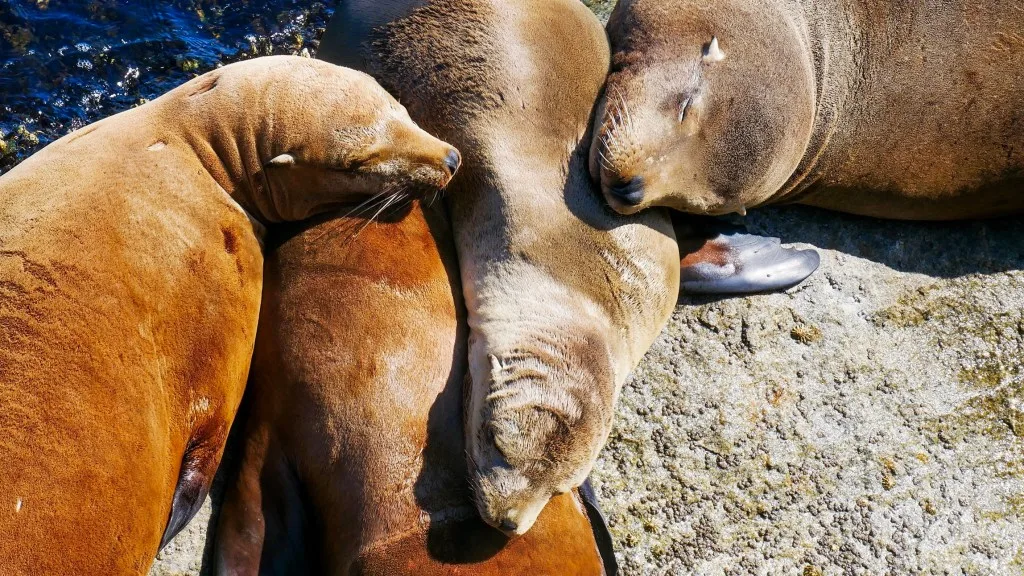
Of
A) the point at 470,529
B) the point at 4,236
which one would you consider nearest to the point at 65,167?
the point at 4,236

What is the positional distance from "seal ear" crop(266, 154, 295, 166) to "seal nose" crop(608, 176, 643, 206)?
1.39 metres

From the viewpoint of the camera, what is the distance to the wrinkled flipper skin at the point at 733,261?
15.4ft

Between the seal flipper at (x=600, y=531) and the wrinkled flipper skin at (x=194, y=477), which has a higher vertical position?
the wrinkled flipper skin at (x=194, y=477)

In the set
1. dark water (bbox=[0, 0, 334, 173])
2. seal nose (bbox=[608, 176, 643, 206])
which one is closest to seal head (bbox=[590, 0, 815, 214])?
seal nose (bbox=[608, 176, 643, 206])

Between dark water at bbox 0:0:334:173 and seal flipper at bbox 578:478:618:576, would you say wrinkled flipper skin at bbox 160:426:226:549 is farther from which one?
dark water at bbox 0:0:334:173

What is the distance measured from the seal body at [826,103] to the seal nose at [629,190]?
59 mm

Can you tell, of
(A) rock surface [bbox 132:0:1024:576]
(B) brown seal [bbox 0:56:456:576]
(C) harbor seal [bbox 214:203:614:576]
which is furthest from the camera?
(A) rock surface [bbox 132:0:1024:576]

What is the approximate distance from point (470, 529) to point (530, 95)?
191cm

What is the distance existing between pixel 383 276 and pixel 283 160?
24.0 inches

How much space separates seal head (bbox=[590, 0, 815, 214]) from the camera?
13.6 ft

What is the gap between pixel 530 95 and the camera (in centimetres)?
413

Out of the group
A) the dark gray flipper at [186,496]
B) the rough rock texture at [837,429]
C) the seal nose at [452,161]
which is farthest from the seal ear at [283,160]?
the rough rock texture at [837,429]

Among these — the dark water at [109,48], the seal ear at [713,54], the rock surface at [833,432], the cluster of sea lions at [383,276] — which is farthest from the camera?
the dark water at [109,48]

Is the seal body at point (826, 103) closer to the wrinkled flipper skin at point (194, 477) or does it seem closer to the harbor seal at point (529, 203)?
the harbor seal at point (529, 203)
